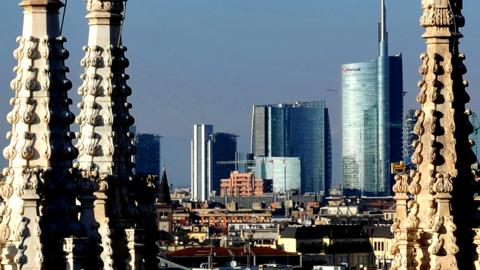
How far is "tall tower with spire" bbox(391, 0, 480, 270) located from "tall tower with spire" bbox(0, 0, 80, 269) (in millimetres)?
2604

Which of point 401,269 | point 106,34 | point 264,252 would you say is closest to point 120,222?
point 106,34

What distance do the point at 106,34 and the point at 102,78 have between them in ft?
1.39

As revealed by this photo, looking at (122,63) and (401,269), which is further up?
(122,63)

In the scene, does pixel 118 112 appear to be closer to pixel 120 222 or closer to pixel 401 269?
pixel 120 222

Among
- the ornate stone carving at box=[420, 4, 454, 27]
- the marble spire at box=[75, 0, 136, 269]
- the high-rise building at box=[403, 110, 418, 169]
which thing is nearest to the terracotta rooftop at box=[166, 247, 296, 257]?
the high-rise building at box=[403, 110, 418, 169]

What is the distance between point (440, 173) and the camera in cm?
1673

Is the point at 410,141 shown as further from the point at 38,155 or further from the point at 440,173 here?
the point at 38,155

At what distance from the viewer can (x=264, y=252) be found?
150 m

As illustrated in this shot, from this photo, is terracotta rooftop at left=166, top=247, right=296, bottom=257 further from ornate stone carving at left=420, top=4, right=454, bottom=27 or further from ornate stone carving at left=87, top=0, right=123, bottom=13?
ornate stone carving at left=420, top=4, right=454, bottom=27

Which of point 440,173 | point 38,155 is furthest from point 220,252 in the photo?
point 38,155

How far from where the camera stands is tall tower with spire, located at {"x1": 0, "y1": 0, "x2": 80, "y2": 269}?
1548 cm

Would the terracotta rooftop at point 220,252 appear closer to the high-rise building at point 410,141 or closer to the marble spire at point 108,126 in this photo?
the high-rise building at point 410,141

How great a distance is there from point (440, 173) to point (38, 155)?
2.98m

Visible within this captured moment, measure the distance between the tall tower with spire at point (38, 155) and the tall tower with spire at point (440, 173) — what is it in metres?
2.60
